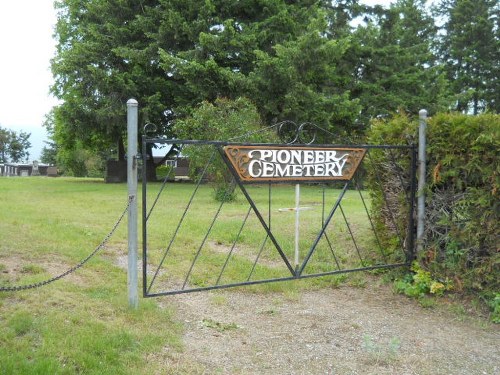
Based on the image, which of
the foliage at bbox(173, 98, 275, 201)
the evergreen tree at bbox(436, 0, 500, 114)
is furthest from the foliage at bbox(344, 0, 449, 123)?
the foliage at bbox(173, 98, 275, 201)

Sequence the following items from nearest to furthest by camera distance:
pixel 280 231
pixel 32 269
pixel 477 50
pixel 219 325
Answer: pixel 219 325, pixel 32 269, pixel 280 231, pixel 477 50

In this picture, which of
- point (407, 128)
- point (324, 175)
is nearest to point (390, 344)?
point (324, 175)

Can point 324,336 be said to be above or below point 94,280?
below

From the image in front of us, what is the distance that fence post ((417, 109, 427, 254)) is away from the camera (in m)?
5.59

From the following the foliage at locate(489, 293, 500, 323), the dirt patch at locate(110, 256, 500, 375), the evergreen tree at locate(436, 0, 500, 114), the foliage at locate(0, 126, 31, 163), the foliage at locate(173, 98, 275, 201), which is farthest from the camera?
the foliage at locate(0, 126, 31, 163)

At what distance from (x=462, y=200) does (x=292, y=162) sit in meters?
1.86

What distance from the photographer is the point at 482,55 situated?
107ft

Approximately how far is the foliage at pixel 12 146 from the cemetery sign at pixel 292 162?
62.3 meters

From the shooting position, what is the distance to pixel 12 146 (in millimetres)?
61750

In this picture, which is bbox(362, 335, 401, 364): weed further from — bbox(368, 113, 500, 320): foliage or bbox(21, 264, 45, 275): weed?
bbox(21, 264, 45, 275): weed

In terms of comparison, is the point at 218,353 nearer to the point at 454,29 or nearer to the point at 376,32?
the point at 376,32

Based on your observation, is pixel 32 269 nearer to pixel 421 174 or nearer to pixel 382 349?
pixel 382 349

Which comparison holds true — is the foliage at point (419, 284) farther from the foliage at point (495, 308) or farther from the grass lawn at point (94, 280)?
the grass lawn at point (94, 280)

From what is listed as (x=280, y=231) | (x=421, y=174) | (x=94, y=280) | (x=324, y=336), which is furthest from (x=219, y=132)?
(x=324, y=336)
